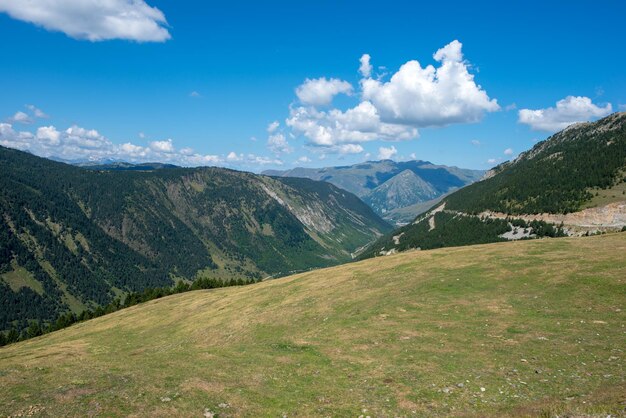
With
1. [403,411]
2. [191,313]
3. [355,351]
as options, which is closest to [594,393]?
[403,411]

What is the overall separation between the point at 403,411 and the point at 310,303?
99.1ft

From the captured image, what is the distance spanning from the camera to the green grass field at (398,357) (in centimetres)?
2023

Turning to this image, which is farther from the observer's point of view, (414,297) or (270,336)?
(414,297)

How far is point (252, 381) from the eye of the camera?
25.2 m

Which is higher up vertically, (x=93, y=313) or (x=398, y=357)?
(x=398, y=357)

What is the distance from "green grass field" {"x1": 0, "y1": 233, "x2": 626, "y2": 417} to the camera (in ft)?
66.4

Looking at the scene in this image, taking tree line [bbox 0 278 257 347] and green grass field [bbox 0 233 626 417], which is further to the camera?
tree line [bbox 0 278 257 347]

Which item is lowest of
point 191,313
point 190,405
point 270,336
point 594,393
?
point 191,313

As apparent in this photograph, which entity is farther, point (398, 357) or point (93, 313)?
point (93, 313)

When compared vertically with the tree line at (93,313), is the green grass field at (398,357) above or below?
above

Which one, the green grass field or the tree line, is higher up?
the green grass field

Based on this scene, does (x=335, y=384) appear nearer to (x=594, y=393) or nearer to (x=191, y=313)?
(x=594, y=393)

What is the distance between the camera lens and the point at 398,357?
90.0 ft

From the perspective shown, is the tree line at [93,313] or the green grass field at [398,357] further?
the tree line at [93,313]
